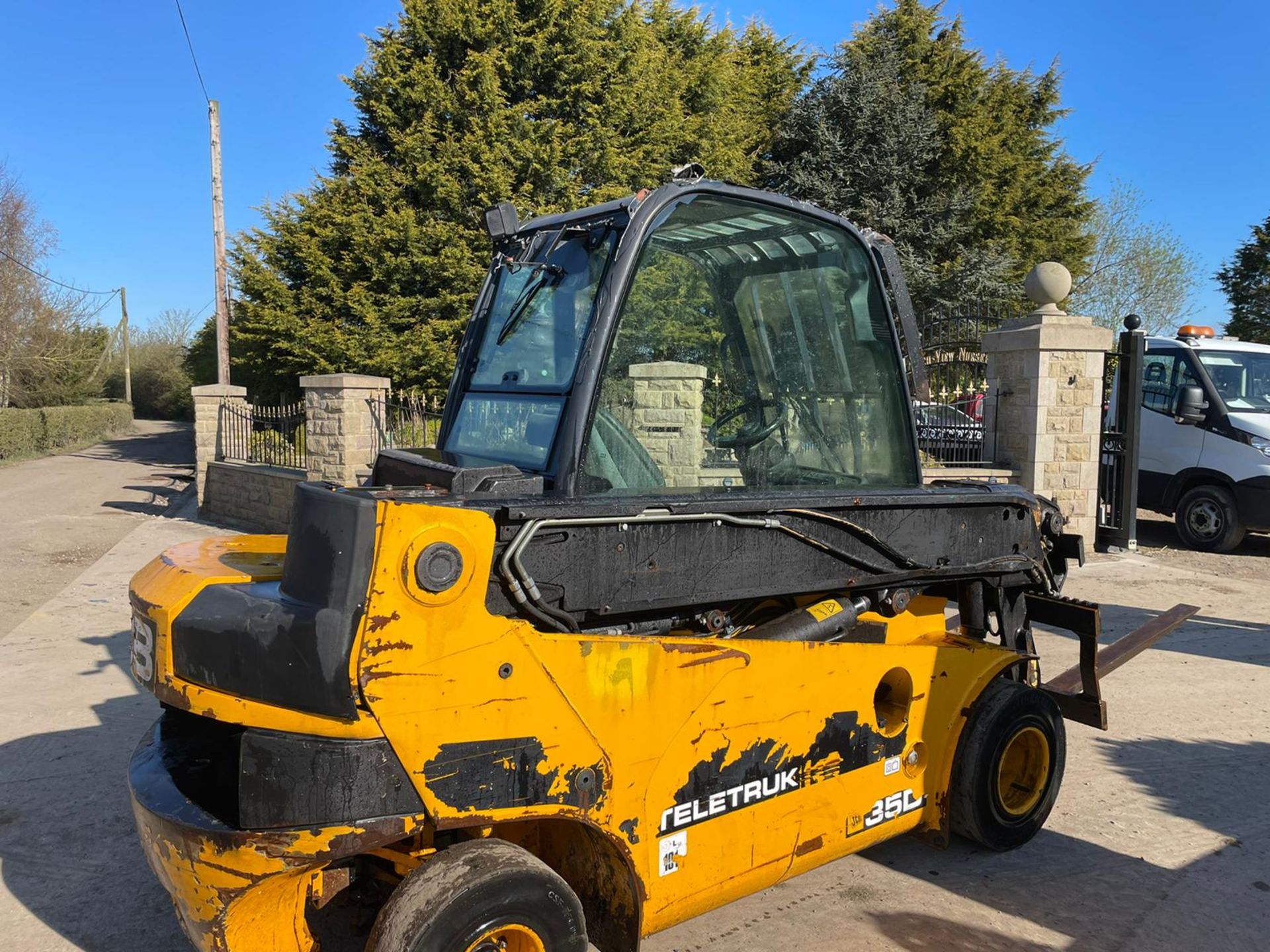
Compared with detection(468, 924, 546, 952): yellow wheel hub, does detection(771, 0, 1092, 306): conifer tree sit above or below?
above

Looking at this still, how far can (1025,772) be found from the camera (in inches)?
162

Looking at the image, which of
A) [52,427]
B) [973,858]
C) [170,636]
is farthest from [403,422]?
[52,427]

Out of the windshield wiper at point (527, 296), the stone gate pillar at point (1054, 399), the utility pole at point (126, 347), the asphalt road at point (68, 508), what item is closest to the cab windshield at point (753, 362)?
the windshield wiper at point (527, 296)

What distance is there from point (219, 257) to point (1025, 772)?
67.6 ft

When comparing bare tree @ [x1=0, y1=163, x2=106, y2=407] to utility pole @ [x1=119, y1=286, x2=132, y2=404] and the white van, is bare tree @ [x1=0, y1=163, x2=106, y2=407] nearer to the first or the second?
utility pole @ [x1=119, y1=286, x2=132, y2=404]

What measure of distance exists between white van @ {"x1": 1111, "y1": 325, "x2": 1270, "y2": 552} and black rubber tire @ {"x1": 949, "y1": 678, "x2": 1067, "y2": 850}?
28.2ft

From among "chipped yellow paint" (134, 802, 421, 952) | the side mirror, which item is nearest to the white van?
the side mirror

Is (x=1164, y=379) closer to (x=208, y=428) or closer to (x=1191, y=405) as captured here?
(x=1191, y=405)

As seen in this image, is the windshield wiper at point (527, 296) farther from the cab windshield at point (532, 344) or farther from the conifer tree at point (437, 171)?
the conifer tree at point (437, 171)

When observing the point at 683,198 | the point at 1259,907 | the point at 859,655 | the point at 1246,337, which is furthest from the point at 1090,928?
the point at 1246,337

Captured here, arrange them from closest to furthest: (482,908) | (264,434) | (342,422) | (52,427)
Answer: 1. (482,908)
2. (342,422)
3. (264,434)
4. (52,427)

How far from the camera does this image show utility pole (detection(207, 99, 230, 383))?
20281 mm

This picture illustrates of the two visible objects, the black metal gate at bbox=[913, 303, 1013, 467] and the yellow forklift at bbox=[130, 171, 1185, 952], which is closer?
the yellow forklift at bbox=[130, 171, 1185, 952]

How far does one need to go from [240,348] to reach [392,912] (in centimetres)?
2045
